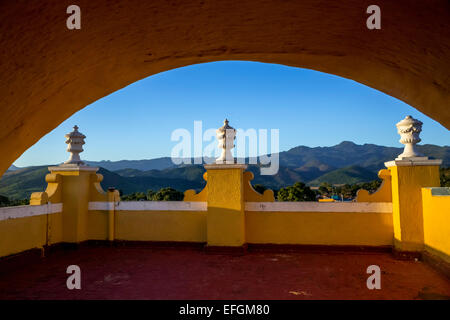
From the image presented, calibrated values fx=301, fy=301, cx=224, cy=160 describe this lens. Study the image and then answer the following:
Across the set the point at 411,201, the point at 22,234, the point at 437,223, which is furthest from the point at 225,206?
the point at 22,234

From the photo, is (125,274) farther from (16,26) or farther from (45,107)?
(16,26)

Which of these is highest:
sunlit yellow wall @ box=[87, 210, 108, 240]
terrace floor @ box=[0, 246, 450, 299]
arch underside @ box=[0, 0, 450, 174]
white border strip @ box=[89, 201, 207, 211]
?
arch underside @ box=[0, 0, 450, 174]

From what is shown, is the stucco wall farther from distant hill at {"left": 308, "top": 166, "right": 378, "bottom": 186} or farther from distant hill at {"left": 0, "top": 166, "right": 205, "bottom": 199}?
distant hill at {"left": 308, "top": 166, "right": 378, "bottom": 186}

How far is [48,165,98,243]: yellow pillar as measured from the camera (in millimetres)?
7176

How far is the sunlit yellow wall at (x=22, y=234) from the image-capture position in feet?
18.5

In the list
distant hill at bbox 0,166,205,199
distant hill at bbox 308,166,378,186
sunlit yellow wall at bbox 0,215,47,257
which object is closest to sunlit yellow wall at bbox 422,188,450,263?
sunlit yellow wall at bbox 0,215,47,257

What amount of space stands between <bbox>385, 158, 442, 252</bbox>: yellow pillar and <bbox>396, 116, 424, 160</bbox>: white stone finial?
0.20 meters

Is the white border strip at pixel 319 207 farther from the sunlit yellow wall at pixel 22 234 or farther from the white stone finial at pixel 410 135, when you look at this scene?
the sunlit yellow wall at pixel 22 234

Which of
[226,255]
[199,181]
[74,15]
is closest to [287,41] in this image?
[74,15]

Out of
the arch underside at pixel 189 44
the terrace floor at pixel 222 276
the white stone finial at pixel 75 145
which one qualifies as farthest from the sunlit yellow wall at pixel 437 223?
the white stone finial at pixel 75 145

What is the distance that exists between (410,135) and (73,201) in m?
7.59

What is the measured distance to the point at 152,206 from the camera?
718 cm

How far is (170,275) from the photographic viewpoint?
16.8 feet
